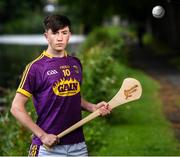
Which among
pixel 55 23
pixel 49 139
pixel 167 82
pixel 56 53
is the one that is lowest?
pixel 167 82

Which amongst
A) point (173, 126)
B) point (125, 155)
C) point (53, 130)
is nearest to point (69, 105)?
point (53, 130)

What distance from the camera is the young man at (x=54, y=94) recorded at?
4.30 meters

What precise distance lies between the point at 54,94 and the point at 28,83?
0.60 feet

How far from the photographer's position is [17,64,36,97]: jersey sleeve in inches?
170

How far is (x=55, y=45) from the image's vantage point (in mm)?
4344

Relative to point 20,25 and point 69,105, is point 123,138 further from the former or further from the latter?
point 20,25

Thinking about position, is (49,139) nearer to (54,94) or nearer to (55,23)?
(54,94)

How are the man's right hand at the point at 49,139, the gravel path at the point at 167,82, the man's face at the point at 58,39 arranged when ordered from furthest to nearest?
the gravel path at the point at 167,82
the man's face at the point at 58,39
the man's right hand at the point at 49,139

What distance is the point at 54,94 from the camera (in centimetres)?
432

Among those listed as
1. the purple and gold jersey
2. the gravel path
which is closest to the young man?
the purple and gold jersey

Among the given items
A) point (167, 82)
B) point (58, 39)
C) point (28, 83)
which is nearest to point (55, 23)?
point (58, 39)

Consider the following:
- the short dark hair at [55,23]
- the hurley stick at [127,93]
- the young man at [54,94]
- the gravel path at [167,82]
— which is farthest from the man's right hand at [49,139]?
Answer: the gravel path at [167,82]

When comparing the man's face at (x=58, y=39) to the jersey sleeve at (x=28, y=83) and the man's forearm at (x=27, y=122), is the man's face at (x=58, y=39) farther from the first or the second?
the man's forearm at (x=27, y=122)

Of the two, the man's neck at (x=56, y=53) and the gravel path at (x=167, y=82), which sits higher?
the man's neck at (x=56, y=53)
